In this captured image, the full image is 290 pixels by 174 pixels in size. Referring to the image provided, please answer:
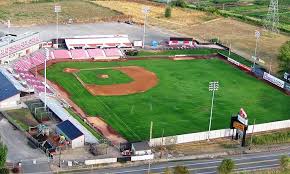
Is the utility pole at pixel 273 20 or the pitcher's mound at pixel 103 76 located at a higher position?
the utility pole at pixel 273 20

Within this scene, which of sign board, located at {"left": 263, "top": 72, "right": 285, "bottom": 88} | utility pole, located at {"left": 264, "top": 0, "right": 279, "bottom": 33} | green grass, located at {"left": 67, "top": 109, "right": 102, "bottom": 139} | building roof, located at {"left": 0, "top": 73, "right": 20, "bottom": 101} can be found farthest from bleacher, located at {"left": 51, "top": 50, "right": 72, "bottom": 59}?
utility pole, located at {"left": 264, "top": 0, "right": 279, "bottom": 33}

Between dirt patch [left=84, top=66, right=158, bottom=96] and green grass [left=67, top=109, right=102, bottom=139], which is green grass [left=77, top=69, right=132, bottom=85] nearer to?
dirt patch [left=84, top=66, right=158, bottom=96]

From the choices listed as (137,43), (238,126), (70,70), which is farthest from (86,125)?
(137,43)

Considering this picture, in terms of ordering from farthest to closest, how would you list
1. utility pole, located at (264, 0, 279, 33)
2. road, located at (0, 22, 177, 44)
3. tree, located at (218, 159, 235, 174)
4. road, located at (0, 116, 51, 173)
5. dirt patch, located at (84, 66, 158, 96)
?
utility pole, located at (264, 0, 279, 33) < road, located at (0, 22, 177, 44) < dirt patch, located at (84, 66, 158, 96) < road, located at (0, 116, 51, 173) < tree, located at (218, 159, 235, 174)

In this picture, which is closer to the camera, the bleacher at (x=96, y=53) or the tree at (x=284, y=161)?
the tree at (x=284, y=161)

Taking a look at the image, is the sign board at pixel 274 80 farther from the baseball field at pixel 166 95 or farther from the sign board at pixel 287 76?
the sign board at pixel 287 76

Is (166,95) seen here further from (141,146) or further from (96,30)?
(96,30)

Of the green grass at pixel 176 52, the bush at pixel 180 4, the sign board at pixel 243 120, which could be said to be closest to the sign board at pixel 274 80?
the green grass at pixel 176 52
